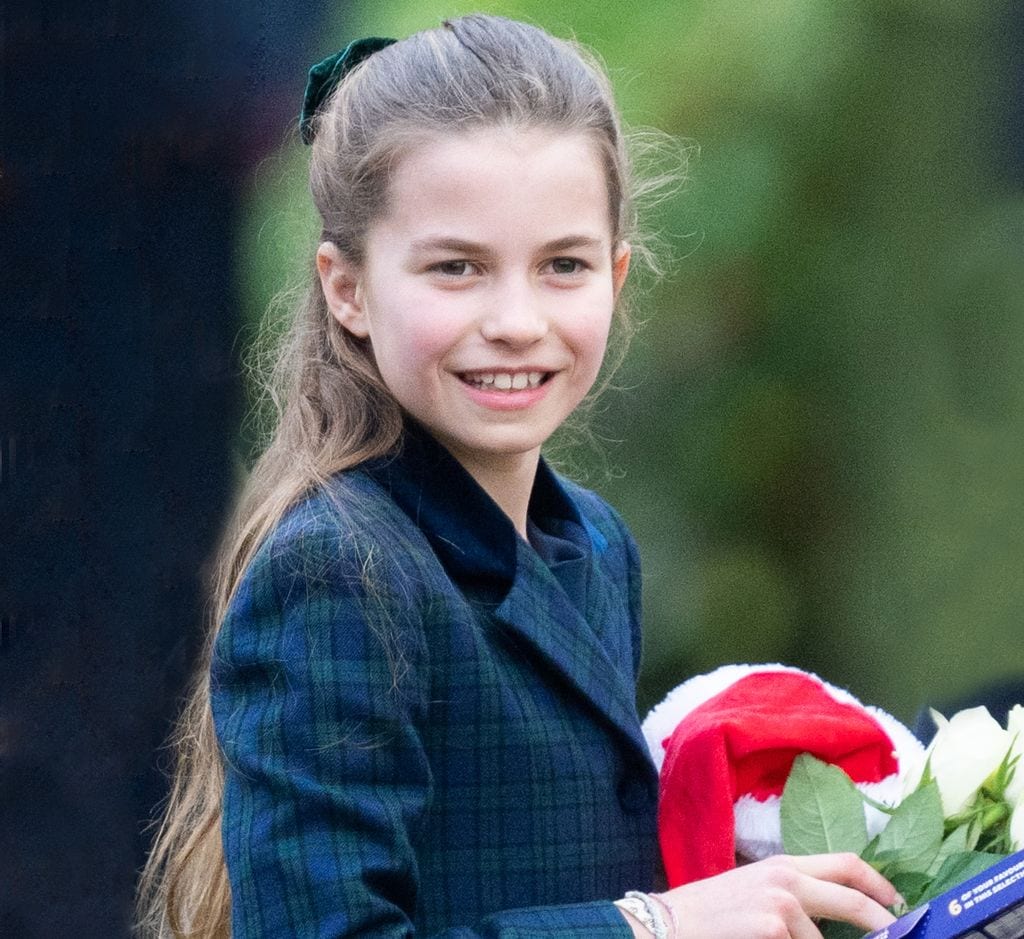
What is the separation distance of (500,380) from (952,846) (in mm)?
498

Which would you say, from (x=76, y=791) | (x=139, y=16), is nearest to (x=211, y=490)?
(x=76, y=791)

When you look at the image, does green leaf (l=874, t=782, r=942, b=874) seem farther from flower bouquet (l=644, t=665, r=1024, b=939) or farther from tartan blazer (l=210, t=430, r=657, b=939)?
tartan blazer (l=210, t=430, r=657, b=939)

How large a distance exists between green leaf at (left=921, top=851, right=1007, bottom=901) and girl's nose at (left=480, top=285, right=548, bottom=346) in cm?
51

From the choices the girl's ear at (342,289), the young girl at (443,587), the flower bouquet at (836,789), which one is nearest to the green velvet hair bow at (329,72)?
the young girl at (443,587)

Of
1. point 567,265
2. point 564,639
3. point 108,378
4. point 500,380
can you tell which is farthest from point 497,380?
point 108,378

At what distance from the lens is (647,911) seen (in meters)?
1.19

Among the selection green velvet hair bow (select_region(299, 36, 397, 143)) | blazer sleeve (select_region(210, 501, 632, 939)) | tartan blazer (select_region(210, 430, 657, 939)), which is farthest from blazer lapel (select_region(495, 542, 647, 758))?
green velvet hair bow (select_region(299, 36, 397, 143))

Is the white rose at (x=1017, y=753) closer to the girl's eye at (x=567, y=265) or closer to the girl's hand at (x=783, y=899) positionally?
the girl's hand at (x=783, y=899)

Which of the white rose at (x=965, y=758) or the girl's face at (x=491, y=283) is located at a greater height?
the girl's face at (x=491, y=283)

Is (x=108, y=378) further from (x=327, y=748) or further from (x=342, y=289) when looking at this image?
(x=327, y=748)

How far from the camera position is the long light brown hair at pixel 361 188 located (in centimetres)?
130

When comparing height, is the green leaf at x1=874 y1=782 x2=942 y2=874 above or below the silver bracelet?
above

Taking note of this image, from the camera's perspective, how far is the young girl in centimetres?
114

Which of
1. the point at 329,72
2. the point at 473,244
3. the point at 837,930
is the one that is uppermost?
the point at 329,72
